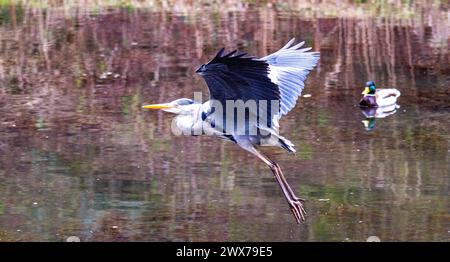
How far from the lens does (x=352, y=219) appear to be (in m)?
6.84

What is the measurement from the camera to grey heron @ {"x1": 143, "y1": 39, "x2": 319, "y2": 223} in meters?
6.11

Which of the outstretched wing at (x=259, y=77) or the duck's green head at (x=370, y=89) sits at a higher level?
the outstretched wing at (x=259, y=77)

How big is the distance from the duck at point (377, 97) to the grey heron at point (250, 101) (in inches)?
111

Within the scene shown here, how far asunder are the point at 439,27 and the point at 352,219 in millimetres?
8174

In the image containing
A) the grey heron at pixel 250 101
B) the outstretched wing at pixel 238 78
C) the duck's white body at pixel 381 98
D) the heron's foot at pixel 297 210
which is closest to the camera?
the outstretched wing at pixel 238 78

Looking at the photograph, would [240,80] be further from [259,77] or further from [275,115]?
[275,115]

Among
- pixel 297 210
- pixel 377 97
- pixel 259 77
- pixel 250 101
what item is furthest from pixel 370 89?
pixel 259 77

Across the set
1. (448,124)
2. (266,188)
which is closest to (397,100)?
(448,124)

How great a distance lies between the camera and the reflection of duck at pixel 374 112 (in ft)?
32.0

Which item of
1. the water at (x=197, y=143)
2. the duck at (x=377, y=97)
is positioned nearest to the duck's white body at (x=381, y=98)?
the duck at (x=377, y=97)

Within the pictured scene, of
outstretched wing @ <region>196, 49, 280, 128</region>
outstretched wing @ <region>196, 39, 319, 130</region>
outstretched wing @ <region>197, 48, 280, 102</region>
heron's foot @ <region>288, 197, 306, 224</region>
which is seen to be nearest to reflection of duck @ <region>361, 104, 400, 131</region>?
outstretched wing @ <region>196, 39, 319, 130</region>

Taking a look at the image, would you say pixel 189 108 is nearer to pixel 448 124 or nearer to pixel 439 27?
pixel 448 124

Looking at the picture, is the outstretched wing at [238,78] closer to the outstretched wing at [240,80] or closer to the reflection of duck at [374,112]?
the outstretched wing at [240,80]

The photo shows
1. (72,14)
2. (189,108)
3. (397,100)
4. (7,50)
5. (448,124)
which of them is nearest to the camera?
(189,108)
